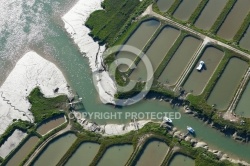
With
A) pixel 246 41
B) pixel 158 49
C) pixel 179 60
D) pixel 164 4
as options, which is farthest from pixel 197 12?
pixel 179 60

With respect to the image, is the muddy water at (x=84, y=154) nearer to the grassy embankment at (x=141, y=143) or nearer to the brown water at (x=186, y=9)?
the grassy embankment at (x=141, y=143)

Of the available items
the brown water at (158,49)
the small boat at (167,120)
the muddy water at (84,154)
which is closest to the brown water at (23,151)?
the muddy water at (84,154)

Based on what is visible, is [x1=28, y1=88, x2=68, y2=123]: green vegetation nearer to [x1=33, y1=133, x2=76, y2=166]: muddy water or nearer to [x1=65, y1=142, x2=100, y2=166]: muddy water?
[x1=33, y1=133, x2=76, y2=166]: muddy water

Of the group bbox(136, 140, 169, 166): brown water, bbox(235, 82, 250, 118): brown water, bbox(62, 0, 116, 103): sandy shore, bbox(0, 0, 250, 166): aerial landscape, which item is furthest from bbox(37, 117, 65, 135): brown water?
bbox(235, 82, 250, 118): brown water

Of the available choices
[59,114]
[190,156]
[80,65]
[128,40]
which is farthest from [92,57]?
[190,156]

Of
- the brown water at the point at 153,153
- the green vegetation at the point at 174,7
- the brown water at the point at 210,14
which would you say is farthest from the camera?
the green vegetation at the point at 174,7

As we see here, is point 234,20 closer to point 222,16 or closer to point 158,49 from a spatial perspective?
point 222,16
